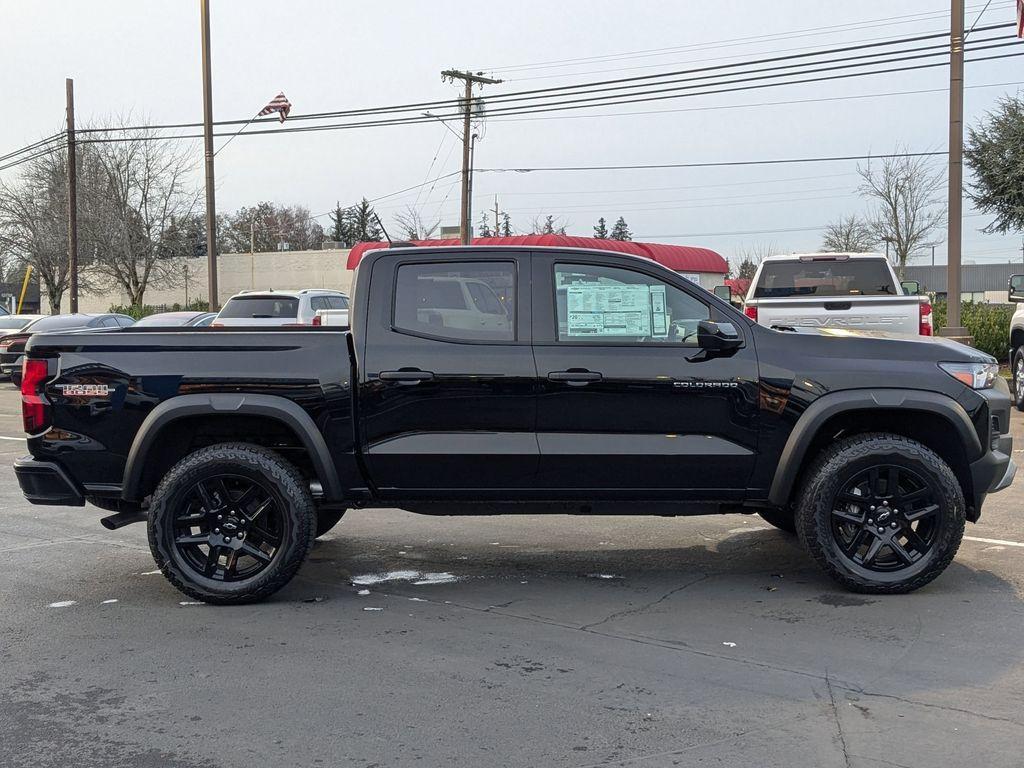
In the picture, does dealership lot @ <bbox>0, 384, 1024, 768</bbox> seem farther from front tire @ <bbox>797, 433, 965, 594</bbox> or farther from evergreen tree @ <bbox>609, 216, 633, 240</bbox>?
evergreen tree @ <bbox>609, 216, 633, 240</bbox>

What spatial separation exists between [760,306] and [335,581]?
721 cm

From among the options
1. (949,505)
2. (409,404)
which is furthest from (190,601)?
(949,505)

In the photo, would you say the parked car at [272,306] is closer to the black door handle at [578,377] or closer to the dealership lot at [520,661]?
the dealership lot at [520,661]

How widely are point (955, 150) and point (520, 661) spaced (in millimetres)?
16503

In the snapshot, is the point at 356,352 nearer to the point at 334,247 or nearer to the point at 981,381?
the point at 981,381

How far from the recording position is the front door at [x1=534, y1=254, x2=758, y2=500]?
18.7ft

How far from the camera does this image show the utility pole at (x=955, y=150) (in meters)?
18.4

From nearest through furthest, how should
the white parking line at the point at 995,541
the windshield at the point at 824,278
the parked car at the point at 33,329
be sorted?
1. the white parking line at the point at 995,541
2. the windshield at the point at 824,278
3. the parked car at the point at 33,329

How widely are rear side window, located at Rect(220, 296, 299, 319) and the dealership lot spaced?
12.2 metres

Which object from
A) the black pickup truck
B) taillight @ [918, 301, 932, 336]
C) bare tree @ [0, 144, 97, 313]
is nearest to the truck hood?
the black pickup truck

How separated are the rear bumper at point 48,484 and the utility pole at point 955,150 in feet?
52.5

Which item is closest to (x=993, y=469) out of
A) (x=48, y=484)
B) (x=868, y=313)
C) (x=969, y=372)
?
(x=969, y=372)

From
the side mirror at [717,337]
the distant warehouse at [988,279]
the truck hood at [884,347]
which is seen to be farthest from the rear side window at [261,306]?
the distant warehouse at [988,279]

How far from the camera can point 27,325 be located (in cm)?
2373
